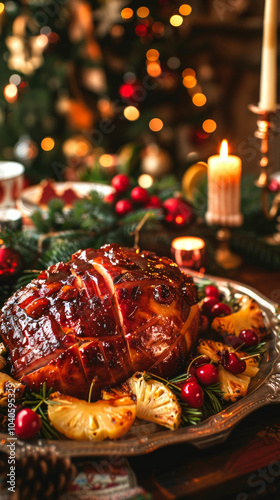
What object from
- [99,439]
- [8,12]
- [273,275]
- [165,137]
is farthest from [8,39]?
[99,439]

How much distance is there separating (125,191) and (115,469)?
4.62 feet

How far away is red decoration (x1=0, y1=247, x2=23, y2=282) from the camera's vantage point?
66.3 inches

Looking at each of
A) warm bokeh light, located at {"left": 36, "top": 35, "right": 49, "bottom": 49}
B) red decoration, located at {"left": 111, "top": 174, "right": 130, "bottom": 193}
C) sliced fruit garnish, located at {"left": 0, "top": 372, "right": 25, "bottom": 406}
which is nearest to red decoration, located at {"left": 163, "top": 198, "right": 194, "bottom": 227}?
red decoration, located at {"left": 111, "top": 174, "right": 130, "bottom": 193}

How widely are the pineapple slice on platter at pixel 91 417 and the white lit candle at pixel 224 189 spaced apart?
3.87 ft

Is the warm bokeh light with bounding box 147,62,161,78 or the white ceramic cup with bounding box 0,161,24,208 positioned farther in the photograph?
the warm bokeh light with bounding box 147,62,161,78

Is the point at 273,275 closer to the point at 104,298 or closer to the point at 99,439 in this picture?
the point at 104,298

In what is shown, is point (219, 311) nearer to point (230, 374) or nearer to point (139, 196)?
point (230, 374)

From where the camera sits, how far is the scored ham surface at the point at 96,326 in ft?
4.13

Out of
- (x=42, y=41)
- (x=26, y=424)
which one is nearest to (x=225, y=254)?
(x=26, y=424)

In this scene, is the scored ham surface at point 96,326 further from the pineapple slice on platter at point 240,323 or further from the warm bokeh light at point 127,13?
the warm bokeh light at point 127,13

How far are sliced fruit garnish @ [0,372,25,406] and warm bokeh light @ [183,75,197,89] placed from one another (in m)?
2.65

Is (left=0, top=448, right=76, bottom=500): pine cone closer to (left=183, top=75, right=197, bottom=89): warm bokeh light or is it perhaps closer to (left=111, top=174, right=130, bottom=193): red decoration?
(left=111, top=174, right=130, bottom=193): red decoration

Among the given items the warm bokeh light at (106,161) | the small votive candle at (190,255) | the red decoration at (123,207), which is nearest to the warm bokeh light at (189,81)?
the warm bokeh light at (106,161)

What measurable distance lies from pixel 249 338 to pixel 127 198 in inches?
40.2
